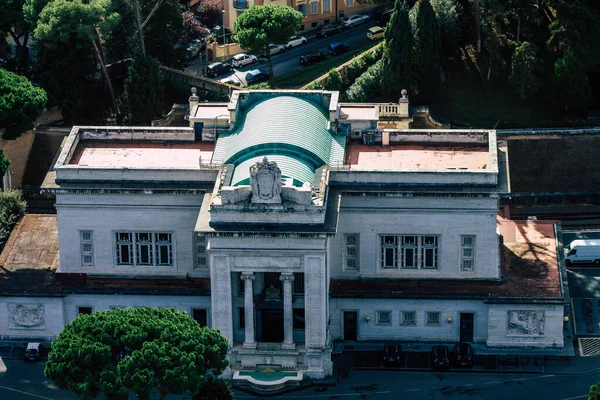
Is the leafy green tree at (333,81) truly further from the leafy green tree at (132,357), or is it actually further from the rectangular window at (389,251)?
the leafy green tree at (132,357)

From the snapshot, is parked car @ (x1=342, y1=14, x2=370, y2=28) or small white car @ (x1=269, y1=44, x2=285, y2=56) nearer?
small white car @ (x1=269, y1=44, x2=285, y2=56)

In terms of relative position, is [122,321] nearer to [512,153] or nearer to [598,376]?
[598,376]

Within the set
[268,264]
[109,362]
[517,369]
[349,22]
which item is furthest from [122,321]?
[349,22]

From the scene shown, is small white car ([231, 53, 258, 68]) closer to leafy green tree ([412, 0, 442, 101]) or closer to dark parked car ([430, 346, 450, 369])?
leafy green tree ([412, 0, 442, 101])

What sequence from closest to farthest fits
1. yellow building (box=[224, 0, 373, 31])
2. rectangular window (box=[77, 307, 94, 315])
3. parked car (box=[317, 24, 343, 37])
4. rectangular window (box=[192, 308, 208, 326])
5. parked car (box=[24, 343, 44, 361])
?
parked car (box=[24, 343, 44, 361]) < rectangular window (box=[192, 308, 208, 326]) < rectangular window (box=[77, 307, 94, 315]) < yellow building (box=[224, 0, 373, 31]) < parked car (box=[317, 24, 343, 37])

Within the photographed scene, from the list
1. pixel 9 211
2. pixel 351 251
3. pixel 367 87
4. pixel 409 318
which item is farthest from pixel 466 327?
pixel 9 211

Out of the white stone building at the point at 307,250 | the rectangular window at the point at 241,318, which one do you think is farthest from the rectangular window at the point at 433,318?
the rectangular window at the point at 241,318

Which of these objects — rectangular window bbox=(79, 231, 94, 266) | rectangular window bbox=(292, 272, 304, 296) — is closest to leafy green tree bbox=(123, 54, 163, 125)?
rectangular window bbox=(79, 231, 94, 266)
